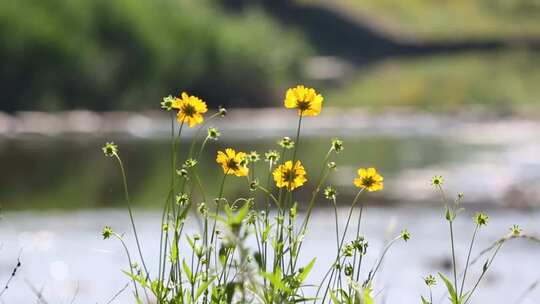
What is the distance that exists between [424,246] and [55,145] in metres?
9.58

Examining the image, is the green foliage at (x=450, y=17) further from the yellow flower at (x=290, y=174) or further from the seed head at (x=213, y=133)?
the seed head at (x=213, y=133)

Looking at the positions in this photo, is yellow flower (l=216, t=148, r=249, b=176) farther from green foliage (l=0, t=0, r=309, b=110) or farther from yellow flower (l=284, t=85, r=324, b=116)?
green foliage (l=0, t=0, r=309, b=110)

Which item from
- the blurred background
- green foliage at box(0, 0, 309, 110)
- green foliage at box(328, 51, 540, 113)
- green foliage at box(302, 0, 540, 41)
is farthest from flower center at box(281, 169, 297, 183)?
green foliage at box(302, 0, 540, 41)

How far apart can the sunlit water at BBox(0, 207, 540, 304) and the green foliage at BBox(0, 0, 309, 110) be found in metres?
11.7

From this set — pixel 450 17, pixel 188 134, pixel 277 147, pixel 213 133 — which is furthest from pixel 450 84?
pixel 213 133

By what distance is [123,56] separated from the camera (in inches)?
1031

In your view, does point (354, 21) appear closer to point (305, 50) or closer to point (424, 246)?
point (305, 50)

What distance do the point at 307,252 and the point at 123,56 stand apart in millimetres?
16593

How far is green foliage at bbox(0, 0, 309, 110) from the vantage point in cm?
2409

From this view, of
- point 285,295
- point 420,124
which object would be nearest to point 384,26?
point 420,124

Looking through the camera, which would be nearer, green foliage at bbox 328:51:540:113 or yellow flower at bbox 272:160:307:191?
yellow flower at bbox 272:160:307:191

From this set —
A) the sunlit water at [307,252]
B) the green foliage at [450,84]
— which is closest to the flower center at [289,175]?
the sunlit water at [307,252]

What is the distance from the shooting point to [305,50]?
116 feet

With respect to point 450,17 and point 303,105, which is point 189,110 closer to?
point 303,105
